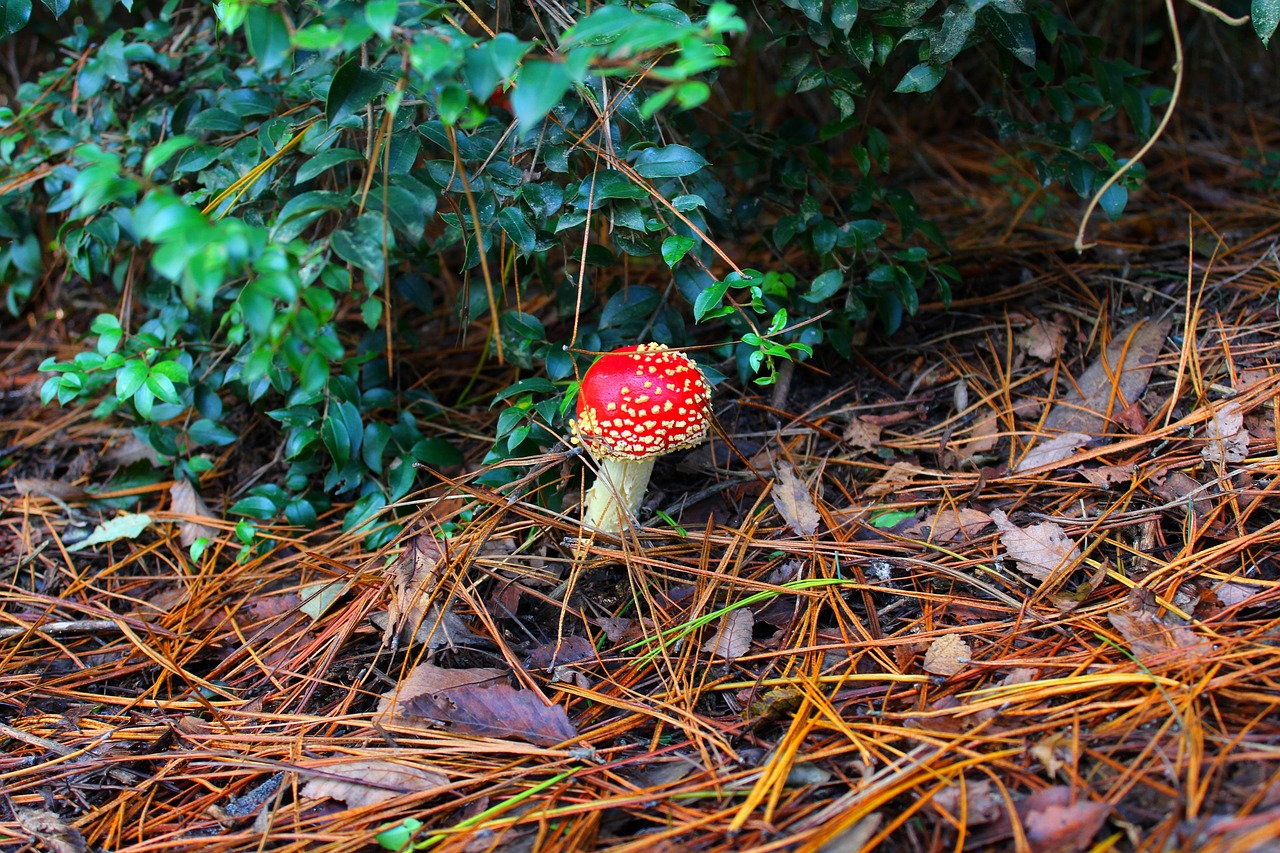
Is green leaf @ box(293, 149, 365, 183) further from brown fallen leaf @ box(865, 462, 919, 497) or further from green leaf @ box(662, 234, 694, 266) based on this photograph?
brown fallen leaf @ box(865, 462, 919, 497)

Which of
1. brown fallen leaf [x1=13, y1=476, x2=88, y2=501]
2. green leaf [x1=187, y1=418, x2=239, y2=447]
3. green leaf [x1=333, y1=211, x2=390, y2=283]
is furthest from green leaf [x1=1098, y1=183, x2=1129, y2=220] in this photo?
brown fallen leaf [x1=13, y1=476, x2=88, y2=501]

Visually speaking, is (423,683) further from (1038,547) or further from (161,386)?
(1038,547)

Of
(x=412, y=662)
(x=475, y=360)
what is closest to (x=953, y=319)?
(x=475, y=360)

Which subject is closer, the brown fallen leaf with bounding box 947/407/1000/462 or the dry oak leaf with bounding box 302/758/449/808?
the dry oak leaf with bounding box 302/758/449/808

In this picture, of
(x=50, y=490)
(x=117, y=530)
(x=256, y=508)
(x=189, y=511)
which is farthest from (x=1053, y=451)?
(x=50, y=490)

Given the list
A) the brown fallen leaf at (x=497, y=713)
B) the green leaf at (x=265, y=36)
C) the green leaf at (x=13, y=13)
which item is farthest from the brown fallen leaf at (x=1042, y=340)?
the green leaf at (x=13, y=13)
